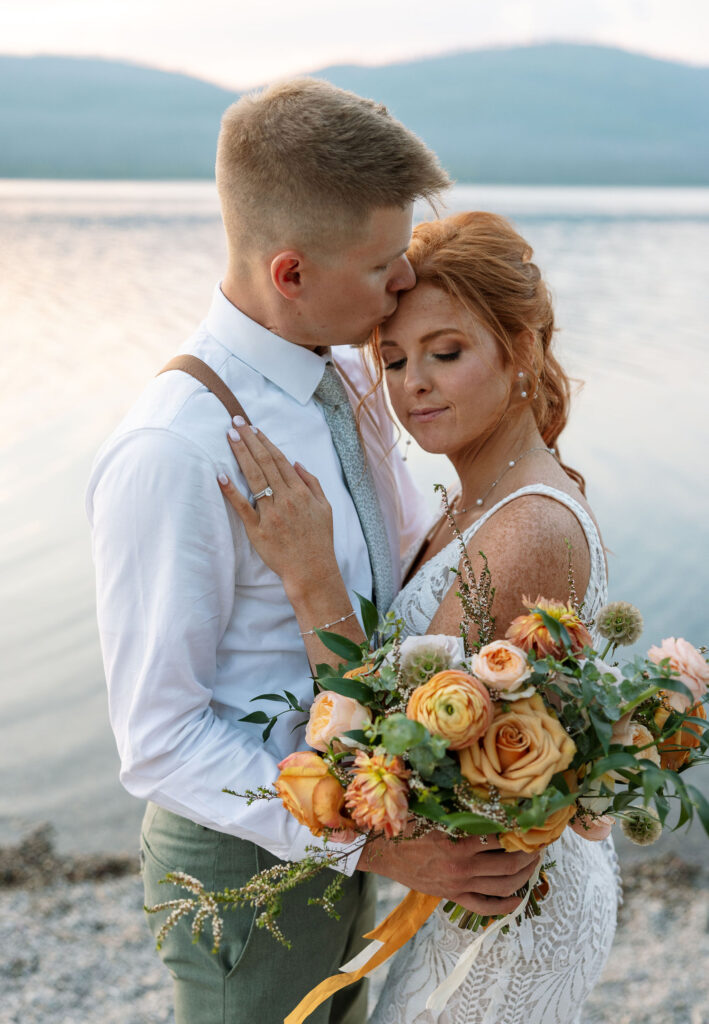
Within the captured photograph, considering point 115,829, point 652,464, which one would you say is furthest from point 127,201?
point 115,829

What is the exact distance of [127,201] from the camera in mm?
44094

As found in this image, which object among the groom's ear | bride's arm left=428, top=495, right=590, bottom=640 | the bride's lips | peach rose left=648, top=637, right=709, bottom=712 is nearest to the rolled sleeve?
the groom's ear

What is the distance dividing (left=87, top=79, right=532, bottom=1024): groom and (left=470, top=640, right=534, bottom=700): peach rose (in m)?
0.47

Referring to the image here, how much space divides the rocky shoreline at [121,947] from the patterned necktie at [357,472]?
90.2 inches

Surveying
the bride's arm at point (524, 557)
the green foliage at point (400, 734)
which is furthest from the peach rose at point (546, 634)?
the bride's arm at point (524, 557)

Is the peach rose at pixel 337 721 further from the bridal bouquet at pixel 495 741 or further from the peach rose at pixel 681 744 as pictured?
the peach rose at pixel 681 744

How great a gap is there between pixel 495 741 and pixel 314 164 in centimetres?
127

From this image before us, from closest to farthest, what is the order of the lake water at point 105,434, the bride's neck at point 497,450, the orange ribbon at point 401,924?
the orange ribbon at point 401,924
the bride's neck at point 497,450
the lake water at point 105,434

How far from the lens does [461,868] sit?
1888mm

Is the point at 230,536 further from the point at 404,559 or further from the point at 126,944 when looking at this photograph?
the point at 126,944

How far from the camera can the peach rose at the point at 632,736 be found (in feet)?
5.43

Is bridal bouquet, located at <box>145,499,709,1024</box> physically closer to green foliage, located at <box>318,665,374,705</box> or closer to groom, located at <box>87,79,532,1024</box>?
green foliage, located at <box>318,665,374,705</box>

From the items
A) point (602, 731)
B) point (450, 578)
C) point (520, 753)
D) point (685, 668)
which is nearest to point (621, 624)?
point (685, 668)

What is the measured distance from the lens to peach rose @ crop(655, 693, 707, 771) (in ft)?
5.77
